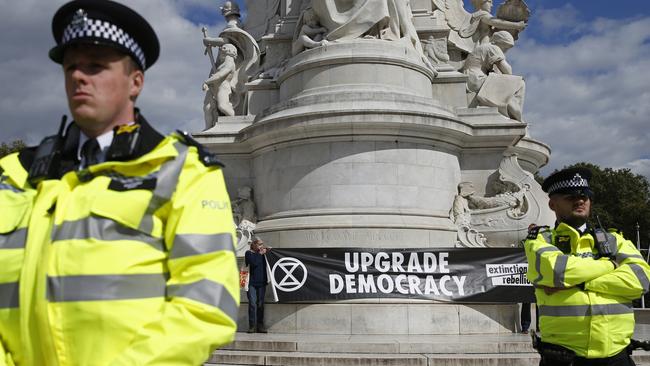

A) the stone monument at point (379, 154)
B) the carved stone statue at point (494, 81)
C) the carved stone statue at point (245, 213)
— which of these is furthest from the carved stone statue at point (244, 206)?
the carved stone statue at point (494, 81)

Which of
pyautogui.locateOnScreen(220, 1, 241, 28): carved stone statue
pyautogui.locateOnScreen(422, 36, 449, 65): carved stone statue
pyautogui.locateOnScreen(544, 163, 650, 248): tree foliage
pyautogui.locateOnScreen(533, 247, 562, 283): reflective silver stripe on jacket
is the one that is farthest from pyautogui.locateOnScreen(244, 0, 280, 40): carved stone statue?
pyautogui.locateOnScreen(544, 163, 650, 248): tree foliage

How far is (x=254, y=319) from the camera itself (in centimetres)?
1145

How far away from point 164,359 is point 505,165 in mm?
14176

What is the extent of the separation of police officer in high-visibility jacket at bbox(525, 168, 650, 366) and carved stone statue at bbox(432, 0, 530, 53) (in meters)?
15.0

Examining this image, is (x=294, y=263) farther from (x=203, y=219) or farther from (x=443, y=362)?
(x=203, y=219)

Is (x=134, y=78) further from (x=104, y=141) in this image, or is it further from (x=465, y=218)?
(x=465, y=218)

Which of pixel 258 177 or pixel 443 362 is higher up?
pixel 258 177

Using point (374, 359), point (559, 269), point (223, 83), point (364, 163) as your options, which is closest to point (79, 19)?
point (559, 269)

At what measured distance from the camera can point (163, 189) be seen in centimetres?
201

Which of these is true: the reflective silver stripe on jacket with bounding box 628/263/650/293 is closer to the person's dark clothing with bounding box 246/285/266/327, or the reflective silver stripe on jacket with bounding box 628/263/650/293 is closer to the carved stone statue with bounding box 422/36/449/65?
the person's dark clothing with bounding box 246/285/266/327

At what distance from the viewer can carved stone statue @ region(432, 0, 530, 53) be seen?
18.9 meters

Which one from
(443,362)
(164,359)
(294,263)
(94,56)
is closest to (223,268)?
(164,359)

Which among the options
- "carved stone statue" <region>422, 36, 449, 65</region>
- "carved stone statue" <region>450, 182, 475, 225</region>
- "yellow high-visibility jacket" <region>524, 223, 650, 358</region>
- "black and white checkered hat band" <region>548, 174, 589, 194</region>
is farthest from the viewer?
"carved stone statue" <region>422, 36, 449, 65</region>

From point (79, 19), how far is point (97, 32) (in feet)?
0.29
